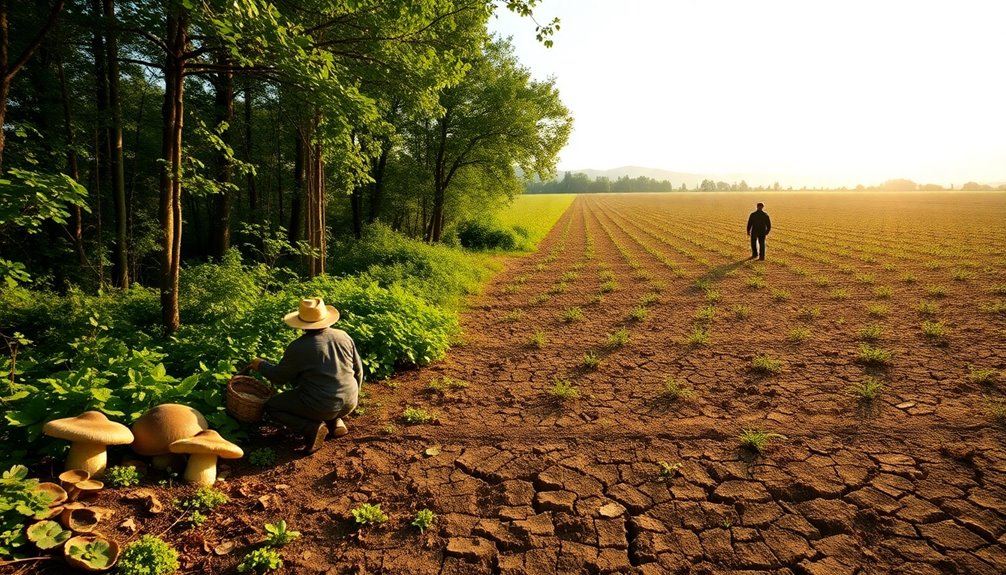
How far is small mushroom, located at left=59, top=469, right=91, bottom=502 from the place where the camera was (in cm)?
321

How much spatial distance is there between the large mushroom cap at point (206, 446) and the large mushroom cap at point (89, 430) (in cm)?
36

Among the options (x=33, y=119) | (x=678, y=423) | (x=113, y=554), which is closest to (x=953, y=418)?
(x=678, y=423)

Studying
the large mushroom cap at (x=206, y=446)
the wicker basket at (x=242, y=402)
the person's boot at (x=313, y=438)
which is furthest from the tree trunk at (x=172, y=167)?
the person's boot at (x=313, y=438)

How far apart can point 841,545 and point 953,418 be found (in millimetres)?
2962

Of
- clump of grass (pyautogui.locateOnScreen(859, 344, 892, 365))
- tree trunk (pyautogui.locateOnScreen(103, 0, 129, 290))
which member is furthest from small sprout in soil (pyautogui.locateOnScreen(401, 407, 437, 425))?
tree trunk (pyautogui.locateOnScreen(103, 0, 129, 290))

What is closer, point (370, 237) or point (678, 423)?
point (678, 423)

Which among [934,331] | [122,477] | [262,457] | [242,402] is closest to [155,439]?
[122,477]

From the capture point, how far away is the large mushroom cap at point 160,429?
3738mm

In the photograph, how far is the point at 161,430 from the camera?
148 inches

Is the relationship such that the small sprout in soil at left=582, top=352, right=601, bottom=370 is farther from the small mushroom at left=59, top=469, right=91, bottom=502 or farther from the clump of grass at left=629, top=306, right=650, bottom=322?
the small mushroom at left=59, top=469, right=91, bottom=502

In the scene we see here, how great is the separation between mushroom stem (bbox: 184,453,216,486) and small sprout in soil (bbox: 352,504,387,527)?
4.58 feet

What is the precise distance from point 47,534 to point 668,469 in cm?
474

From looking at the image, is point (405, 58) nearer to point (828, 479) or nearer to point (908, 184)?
point (828, 479)

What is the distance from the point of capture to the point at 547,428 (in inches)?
198
